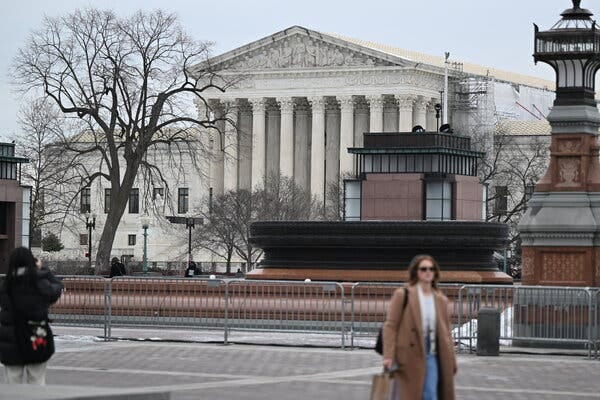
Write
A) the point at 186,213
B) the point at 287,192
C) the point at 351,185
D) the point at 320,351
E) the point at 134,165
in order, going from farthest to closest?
the point at 186,213 < the point at 287,192 < the point at 134,165 < the point at 351,185 < the point at 320,351

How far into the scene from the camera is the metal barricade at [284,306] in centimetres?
3055

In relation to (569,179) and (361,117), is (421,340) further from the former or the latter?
(361,117)

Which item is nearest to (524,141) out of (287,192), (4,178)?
(287,192)

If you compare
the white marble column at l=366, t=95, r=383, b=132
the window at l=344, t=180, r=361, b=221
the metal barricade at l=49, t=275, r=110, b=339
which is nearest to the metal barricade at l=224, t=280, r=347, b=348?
the metal barricade at l=49, t=275, r=110, b=339

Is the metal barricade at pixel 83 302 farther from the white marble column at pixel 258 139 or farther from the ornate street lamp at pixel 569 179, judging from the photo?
the white marble column at pixel 258 139

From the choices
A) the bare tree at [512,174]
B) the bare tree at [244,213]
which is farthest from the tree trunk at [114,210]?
the bare tree at [244,213]

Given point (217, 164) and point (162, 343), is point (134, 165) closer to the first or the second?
point (162, 343)

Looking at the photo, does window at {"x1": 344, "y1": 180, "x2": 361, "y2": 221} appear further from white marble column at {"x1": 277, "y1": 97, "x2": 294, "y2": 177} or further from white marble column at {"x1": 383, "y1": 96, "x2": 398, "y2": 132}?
white marble column at {"x1": 383, "y1": 96, "x2": 398, "y2": 132}

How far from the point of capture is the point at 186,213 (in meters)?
132

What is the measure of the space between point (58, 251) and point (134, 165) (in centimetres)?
5318

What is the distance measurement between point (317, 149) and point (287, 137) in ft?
12.7

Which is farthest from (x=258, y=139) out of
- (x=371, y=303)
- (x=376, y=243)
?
(x=371, y=303)

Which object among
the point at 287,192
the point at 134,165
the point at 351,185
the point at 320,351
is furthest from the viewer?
the point at 287,192

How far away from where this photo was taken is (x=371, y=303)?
3048 cm
